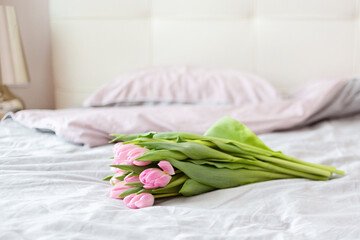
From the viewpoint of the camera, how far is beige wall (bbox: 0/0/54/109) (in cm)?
207

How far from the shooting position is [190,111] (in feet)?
4.78

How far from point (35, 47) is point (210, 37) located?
778mm

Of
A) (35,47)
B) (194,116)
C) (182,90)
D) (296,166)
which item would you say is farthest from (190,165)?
(35,47)

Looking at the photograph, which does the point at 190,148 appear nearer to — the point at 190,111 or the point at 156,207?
the point at 156,207

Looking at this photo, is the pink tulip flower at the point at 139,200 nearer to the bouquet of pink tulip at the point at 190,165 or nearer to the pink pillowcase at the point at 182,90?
the bouquet of pink tulip at the point at 190,165

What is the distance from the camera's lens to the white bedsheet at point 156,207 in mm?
640

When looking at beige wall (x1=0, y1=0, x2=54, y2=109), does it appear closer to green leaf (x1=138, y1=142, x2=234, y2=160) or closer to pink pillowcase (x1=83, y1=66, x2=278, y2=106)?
pink pillowcase (x1=83, y1=66, x2=278, y2=106)

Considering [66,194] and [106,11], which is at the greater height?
[106,11]

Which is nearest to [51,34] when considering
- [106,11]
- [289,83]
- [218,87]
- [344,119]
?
[106,11]

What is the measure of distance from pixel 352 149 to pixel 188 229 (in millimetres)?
711

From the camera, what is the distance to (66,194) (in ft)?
2.72

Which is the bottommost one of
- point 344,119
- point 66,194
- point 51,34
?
point 344,119

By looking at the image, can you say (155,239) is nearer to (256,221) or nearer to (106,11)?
(256,221)

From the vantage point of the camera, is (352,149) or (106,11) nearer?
(352,149)
